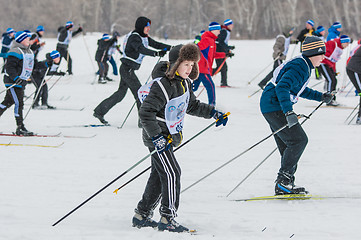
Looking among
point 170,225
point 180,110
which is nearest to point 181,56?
point 180,110

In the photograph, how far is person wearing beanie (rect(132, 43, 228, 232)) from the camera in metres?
3.35

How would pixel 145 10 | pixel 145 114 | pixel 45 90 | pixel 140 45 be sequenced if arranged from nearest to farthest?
pixel 145 114, pixel 140 45, pixel 45 90, pixel 145 10

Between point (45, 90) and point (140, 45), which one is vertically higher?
point (140, 45)

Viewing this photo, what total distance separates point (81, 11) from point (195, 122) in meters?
32.9

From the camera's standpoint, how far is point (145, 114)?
10.9ft

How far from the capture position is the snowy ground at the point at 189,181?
3.66 m

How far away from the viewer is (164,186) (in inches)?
138

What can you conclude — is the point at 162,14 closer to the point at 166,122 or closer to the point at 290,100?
the point at 290,100

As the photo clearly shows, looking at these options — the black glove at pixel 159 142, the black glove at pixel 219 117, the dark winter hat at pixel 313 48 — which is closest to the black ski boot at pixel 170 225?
the black glove at pixel 159 142

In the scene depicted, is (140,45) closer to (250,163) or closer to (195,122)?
(195,122)

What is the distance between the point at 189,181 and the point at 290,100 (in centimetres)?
149

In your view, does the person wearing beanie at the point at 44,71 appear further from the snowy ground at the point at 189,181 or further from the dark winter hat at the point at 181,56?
the dark winter hat at the point at 181,56

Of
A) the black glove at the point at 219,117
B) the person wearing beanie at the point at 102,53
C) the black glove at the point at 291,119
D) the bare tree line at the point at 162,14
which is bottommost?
the bare tree line at the point at 162,14

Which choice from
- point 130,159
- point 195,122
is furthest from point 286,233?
point 195,122
